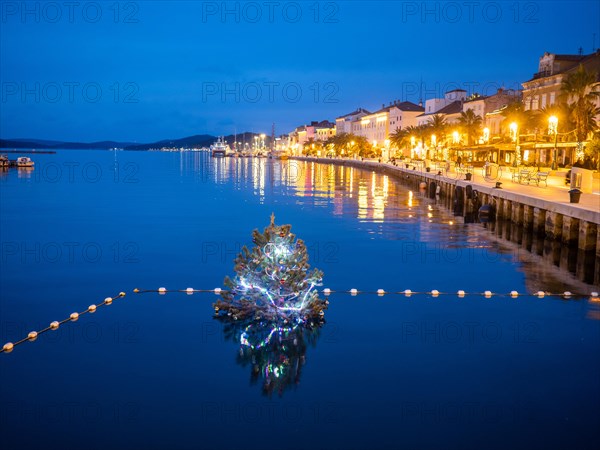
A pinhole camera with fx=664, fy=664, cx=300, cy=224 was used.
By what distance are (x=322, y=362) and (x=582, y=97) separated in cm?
4761

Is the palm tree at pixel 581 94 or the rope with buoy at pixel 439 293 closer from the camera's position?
the rope with buoy at pixel 439 293

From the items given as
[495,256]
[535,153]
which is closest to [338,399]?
[495,256]

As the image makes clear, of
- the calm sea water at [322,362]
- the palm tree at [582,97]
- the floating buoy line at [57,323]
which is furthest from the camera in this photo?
the palm tree at [582,97]

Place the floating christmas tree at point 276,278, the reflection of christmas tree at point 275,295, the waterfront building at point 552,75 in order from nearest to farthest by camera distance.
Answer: the reflection of christmas tree at point 275,295, the floating christmas tree at point 276,278, the waterfront building at point 552,75

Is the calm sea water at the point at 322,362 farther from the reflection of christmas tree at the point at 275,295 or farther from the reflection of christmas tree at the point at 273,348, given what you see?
the reflection of christmas tree at the point at 275,295

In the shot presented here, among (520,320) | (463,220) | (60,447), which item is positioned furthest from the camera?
(463,220)

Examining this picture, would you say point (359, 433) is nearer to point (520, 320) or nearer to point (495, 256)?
point (520, 320)

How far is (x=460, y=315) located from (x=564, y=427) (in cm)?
639

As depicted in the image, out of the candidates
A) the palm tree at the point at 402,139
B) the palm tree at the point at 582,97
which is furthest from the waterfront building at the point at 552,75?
the palm tree at the point at 402,139

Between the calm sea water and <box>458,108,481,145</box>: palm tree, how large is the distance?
209 ft

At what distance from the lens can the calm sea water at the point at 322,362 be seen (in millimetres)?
9164

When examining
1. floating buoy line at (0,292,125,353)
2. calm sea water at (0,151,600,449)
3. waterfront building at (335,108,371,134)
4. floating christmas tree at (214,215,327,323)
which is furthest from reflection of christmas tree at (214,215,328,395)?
waterfront building at (335,108,371,134)

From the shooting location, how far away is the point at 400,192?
186ft

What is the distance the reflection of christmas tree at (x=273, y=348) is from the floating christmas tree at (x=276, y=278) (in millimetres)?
267
